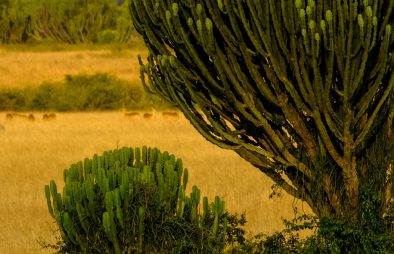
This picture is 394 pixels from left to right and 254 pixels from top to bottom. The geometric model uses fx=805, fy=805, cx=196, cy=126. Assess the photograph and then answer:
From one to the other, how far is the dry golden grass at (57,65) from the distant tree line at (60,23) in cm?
1509

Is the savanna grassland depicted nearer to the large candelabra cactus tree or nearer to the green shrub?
the large candelabra cactus tree

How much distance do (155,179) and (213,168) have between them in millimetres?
8455

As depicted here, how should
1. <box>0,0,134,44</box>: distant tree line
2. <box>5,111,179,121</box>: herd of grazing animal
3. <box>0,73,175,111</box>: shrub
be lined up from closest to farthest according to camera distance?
<box>5,111,179,121</box>: herd of grazing animal, <box>0,73,175,111</box>: shrub, <box>0,0,134,44</box>: distant tree line

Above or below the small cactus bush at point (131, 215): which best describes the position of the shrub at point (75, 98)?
above

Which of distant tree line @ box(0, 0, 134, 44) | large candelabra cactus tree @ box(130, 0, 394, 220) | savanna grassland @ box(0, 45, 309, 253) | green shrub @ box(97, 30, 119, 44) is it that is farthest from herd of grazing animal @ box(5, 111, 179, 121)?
distant tree line @ box(0, 0, 134, 44)

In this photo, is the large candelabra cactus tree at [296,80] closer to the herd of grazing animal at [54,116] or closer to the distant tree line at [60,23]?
the herd of grazing animal at [54,116]

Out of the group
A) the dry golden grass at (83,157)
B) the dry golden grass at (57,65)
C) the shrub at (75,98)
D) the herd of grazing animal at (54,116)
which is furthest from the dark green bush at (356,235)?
the dry golden grass at (57,65)

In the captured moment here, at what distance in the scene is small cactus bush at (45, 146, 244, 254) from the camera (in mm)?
6805

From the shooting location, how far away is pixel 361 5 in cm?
654

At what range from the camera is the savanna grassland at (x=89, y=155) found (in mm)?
10773

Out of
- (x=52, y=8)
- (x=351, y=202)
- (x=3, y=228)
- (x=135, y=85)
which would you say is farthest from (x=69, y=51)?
(x=351, y=202)

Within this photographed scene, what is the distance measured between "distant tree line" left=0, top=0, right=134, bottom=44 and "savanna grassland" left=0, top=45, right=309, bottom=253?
43.2 m

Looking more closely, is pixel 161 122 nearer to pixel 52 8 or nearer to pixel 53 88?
pixel 53 88

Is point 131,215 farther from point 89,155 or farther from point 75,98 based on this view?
point 75,98
